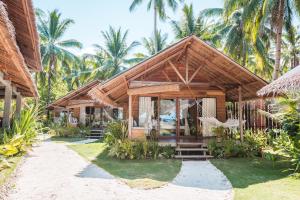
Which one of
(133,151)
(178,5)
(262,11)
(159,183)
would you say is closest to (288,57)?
(178,5)

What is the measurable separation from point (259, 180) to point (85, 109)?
18.6 meters

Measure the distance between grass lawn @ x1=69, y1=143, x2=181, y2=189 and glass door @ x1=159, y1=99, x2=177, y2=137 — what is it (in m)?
3.33

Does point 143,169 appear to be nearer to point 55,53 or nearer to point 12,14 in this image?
point 12,14

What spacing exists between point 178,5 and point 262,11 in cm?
1101

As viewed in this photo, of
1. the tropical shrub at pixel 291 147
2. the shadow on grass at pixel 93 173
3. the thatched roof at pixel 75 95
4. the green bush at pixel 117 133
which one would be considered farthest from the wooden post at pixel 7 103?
the thatched roof at pixel 75 95

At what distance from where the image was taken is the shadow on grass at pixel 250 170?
19.8 feet

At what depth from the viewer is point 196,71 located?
9.77 metres

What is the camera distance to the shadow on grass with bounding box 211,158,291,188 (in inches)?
238

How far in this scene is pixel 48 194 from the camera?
188 inches

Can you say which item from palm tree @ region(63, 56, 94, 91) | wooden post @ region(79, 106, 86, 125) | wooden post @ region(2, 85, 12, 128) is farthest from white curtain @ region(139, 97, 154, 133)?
palm tree @ region(63, 56, 94, 91)

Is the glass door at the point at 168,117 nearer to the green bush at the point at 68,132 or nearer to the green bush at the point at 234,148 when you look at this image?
the green bush at the point at 234,148

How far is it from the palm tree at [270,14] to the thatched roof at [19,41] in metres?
12.3

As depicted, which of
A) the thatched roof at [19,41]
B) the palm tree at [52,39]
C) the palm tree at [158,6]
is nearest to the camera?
the thatched roof at [19,41]

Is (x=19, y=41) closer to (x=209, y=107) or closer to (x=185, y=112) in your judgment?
(x=185, y=112)
